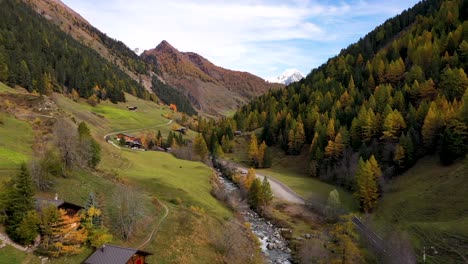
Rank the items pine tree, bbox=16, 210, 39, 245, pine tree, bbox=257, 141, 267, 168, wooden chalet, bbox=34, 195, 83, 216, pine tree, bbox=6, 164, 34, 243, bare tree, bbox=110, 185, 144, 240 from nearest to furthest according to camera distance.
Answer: pine tree, bbox=16, 210, 39, 245, pine tree, bbox=6, 164, 34, 243, wooden chalet, bbox=34, 195, 83, 216, bare tree, bbox=110, 185, 144, 240, pine tree, bbox=257, 141, 267, 168

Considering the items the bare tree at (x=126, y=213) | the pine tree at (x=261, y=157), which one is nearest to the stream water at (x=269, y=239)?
the bare tree at (x=126, y=213)

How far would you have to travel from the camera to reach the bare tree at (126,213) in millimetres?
56188

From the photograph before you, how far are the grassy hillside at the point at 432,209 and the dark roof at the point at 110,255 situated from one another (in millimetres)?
45611

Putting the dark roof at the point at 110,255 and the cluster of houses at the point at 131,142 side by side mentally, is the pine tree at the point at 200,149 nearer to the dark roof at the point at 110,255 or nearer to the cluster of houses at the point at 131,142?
the cluster of houses at the point at 131,142

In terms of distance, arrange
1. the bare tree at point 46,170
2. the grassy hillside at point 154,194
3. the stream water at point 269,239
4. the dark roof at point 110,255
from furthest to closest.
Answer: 1. the stream water at point 269,239
2. the grassy hillside at point 154,194
3. the bare tree at point 46,170
4. the dark roof at point 110,255

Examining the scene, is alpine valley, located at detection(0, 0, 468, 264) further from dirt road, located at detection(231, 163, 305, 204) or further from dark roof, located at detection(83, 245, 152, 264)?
dirt road, located at detection(231, 163, 305, 204)

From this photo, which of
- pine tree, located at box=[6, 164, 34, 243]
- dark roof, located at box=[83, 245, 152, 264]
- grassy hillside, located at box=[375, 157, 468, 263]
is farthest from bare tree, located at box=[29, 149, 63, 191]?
grassy hillside, located at box=[375, 157, 468, 263]

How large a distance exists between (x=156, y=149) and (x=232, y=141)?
34.7m

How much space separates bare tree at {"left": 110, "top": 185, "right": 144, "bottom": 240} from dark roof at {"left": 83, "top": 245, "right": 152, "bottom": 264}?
9970mm

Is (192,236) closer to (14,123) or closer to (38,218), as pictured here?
(38,218)

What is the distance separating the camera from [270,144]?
530 feet

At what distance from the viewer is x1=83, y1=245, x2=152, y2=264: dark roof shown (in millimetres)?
44062

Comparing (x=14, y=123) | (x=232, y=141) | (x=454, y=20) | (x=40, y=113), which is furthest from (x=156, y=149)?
(x=454, y=20)

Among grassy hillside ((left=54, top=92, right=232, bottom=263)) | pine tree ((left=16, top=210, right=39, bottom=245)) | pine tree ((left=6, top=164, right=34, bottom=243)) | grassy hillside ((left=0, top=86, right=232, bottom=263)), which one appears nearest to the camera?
pine tree ((left=16, top=210, right=39, bottom=245))
